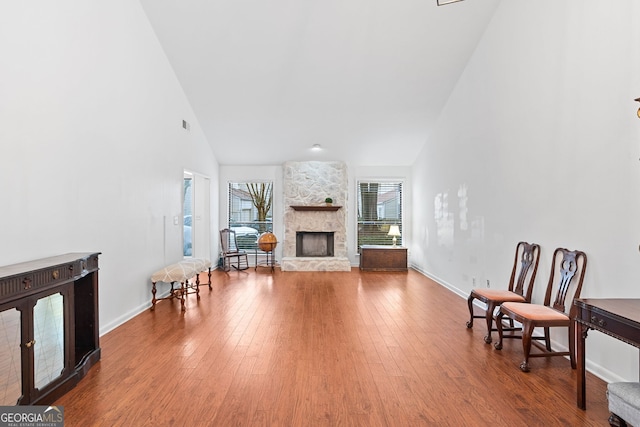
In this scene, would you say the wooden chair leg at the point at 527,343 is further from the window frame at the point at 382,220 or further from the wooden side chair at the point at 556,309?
the window frame at the point at 382,220

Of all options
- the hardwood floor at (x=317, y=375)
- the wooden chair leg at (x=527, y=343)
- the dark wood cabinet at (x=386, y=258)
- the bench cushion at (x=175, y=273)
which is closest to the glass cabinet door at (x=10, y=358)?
the hardwood floor at (x=317, y=375)

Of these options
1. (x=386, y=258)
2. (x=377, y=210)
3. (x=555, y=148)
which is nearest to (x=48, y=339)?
(x=555, y=148)

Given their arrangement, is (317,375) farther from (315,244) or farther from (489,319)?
(315,244)

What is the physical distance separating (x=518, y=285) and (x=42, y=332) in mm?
4202

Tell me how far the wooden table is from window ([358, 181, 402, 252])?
20.8 feet

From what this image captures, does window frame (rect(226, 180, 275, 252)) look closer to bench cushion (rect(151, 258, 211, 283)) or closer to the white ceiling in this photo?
the white ceiling

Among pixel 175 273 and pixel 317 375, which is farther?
pixel 175 273

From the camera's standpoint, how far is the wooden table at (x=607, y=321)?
187 centimetres

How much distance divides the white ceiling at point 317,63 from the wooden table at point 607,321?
3840 mm

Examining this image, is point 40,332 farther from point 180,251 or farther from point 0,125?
point 180,251

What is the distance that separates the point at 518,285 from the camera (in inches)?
147

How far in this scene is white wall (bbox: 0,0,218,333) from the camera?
2.63 m

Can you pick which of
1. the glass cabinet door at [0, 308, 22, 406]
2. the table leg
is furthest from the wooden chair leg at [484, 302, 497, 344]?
the glass cabinet door at [0, 308, 22, 406]

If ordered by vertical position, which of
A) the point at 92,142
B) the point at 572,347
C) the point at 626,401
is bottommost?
the point at 572,347
